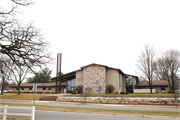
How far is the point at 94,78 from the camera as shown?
3856 centimetres

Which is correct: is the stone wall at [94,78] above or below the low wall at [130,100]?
above

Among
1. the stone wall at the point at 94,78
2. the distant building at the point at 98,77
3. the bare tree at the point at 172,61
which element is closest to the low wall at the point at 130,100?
the distant building at the point at 98,77

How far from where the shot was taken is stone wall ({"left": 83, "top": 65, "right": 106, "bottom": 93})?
37719 mm

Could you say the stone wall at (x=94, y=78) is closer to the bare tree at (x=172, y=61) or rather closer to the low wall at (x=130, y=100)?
the low wall at (x=130, y=100)

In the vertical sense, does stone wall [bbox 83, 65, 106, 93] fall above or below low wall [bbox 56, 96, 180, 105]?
above

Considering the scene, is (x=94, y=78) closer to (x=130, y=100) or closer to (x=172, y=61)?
(x=130, y=100)

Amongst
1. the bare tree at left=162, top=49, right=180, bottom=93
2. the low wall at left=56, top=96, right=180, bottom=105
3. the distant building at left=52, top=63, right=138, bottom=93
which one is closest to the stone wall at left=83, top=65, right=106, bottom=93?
the distant building at left=52, top=63, right=138, bottom=93

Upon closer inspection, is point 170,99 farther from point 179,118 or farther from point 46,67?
point 46,67

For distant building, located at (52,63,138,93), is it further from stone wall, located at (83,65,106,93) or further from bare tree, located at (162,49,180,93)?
bare tree, located at (162,49,180,93)

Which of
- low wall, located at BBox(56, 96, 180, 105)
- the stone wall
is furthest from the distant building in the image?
low wall, located at BBox(56, 96, 180, 105)

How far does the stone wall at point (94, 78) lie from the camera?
37.7 meters

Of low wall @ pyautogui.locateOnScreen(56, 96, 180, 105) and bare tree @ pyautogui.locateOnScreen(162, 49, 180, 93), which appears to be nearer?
low wall @ pyautogui.locateOnScreen(56, 96, 180, 105)

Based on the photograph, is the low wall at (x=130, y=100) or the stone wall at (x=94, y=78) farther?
the stone wall at (x=94, y=78)

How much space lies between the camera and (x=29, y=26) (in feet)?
42.8
